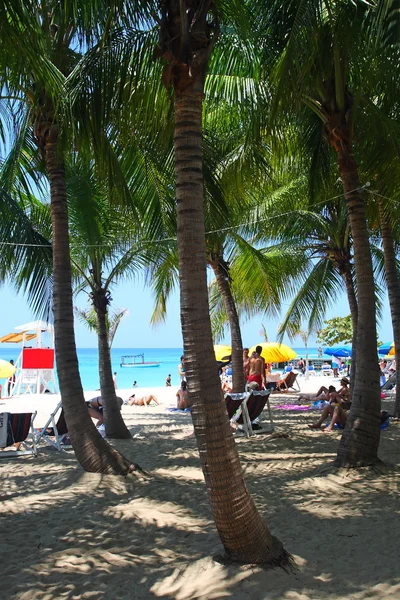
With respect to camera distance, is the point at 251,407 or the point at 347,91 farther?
the point at 251,407

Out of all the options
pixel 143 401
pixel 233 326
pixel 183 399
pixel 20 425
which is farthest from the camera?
pixel 143 401

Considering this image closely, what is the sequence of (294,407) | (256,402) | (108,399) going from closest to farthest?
(256,402) → (108,399) → (294,407)

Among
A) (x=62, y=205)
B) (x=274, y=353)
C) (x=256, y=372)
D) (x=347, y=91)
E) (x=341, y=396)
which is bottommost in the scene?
(x=341, y=396)

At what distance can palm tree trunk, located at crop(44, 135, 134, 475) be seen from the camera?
6512 mm

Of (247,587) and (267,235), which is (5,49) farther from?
(267,235)

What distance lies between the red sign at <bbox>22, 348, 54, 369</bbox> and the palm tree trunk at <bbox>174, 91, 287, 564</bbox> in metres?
18.0

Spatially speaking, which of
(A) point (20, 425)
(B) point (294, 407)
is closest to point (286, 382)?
(B) point (294, 407)

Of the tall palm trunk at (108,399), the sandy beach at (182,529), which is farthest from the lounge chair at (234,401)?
the tall palm trunk at (108,399)

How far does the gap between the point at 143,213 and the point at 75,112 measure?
9.95 feet

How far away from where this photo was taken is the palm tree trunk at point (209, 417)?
372 centimetres

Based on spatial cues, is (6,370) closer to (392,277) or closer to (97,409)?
(97,409)

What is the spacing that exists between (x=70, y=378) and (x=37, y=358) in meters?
15.1

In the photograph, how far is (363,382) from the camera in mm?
6527

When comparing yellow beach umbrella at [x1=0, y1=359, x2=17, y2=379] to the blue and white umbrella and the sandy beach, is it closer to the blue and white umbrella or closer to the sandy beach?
the blue and white umbrella
